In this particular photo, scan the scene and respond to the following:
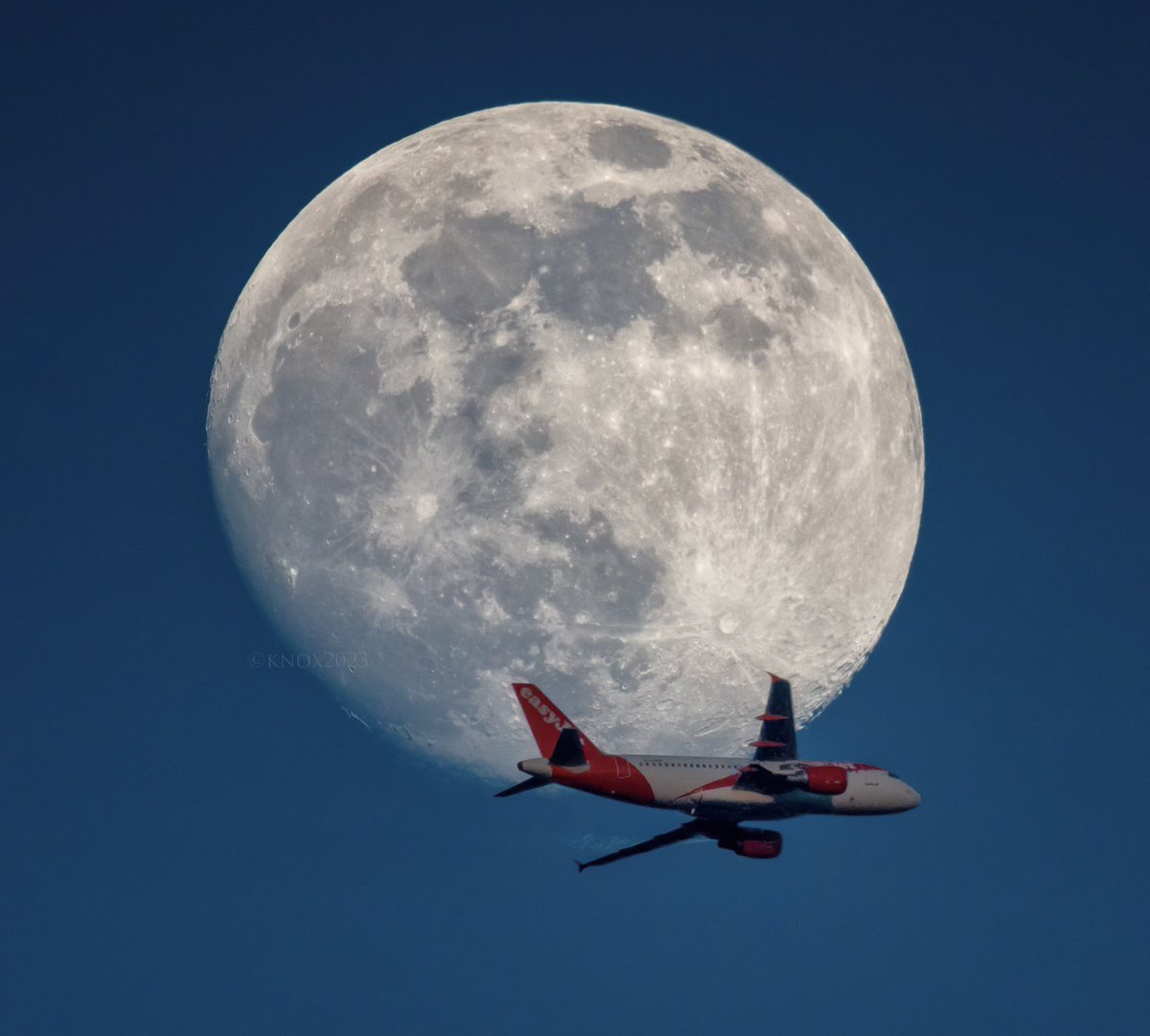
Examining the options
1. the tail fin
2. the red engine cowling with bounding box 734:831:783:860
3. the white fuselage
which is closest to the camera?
the tail fin

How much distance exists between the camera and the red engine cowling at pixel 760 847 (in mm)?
60969

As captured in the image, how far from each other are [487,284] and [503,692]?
16.0 metres

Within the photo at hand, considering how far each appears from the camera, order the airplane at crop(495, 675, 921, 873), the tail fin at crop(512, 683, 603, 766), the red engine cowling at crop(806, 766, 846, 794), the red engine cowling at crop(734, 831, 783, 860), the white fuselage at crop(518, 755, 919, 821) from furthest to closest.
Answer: the red engine cowling at crop(734, 831, 783, 860) → the red engine cowling at crop(806, 766, 846, 794) → the white fuselage at crop(518, 755, 919, 821) → the airplane at crop(495, 675, 921, 873) → the tail fin at crop(512, 683, 603, 766)

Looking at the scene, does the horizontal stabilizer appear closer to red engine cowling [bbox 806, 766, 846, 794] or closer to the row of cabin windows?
the row of cabin windows

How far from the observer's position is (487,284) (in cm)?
5291

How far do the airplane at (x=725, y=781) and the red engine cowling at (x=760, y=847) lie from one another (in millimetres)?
42

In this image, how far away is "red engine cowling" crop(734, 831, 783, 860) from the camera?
6097cm

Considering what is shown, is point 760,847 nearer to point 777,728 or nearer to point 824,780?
point 824,780

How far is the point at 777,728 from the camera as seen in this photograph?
6069cm

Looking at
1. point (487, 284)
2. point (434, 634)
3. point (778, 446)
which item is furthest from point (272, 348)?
point (778, 446)


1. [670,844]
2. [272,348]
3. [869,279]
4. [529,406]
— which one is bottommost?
[670,844]

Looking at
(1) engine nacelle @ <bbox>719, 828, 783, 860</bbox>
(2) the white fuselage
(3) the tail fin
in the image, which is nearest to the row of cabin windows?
(2) the white fuselage

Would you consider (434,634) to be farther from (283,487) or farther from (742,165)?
(742,165)

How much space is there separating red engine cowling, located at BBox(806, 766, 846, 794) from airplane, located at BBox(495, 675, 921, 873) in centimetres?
4
